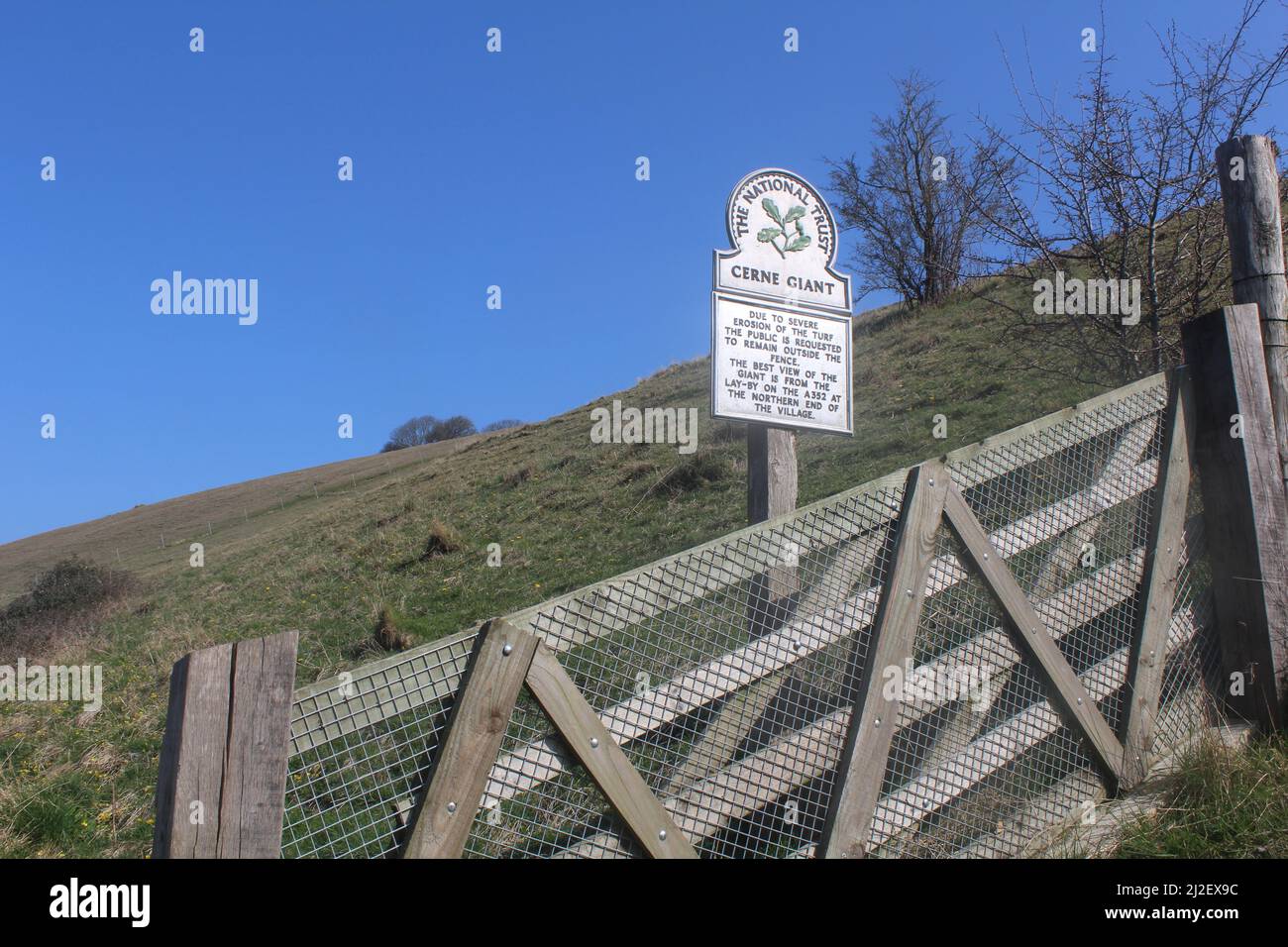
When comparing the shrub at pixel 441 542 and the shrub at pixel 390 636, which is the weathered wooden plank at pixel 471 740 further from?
the shrub at pixel 441 542

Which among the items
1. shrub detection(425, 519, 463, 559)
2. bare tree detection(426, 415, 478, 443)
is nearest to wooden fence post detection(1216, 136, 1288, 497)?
shrub detection(425, 519, 463, 559)

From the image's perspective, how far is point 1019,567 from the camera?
5035 mm

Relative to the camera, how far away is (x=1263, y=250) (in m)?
5.09

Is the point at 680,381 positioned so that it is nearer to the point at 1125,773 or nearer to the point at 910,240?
the point at 910,240

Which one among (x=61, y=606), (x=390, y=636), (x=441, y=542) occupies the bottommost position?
(x=390, y=636)

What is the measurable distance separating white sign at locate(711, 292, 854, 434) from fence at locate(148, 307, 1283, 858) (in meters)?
2.15

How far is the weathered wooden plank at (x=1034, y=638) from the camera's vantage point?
412 cm

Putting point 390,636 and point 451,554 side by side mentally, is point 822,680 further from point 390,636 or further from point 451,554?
point 451,554
